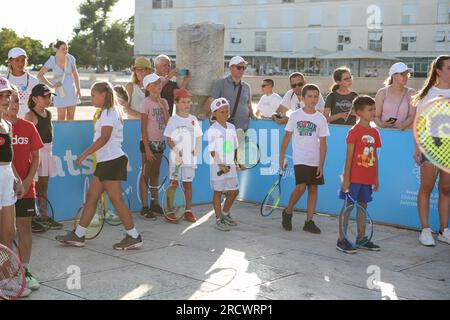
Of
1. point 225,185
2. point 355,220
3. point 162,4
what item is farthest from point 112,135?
point 162,4

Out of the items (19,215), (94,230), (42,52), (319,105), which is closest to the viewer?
(19,215)

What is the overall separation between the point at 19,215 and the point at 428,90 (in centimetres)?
470

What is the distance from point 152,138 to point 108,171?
182cm

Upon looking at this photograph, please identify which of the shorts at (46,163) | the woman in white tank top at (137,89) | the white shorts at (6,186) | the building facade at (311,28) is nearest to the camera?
the white shorts at (6,186)

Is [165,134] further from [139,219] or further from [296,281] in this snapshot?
Result: [296,281]

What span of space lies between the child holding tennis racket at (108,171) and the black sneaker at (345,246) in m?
2.12

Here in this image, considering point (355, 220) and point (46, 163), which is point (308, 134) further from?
point (46, 163)

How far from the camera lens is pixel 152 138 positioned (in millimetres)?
8430

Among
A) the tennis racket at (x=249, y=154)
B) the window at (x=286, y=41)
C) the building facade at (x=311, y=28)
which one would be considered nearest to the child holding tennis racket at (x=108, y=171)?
the tennis racket at (x=249, y=154)

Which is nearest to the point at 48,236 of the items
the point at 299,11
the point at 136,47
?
the point at 299,11

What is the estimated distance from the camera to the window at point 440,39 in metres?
67.3

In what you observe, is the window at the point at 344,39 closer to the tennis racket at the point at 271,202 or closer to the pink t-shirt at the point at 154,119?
the tennis racket at the point at 271,202

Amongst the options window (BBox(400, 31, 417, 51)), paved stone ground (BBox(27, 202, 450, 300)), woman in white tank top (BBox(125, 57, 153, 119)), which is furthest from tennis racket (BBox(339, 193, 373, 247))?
window (BBox(400, 31, 417, 51))

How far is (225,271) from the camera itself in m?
5.99
